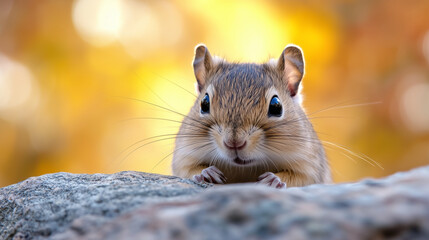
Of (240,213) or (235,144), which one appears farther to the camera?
(235,144)

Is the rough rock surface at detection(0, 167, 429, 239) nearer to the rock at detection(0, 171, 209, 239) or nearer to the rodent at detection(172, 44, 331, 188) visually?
the rock at detection(0, 171, 209, 239)

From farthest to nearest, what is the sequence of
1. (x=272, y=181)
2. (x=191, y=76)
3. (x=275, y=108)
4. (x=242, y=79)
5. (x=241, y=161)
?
(x=191, y=76) → (x=242, y=79) → (x=275, y=108) → (x=241, y=161) → (x=272, y=181)

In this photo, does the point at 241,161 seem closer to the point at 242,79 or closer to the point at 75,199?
the point at 242,79

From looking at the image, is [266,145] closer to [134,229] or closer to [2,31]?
[134,229]

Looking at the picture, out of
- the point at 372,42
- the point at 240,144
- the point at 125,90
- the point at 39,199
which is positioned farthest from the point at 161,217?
the point at 372,42

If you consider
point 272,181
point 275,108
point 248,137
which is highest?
point 275,108

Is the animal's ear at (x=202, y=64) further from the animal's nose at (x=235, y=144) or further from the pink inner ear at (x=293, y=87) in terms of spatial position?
the animal's nose at (x=235, y=144)

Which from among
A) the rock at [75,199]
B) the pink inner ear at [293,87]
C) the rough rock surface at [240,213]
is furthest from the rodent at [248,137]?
the rough rock surface at [240,213]

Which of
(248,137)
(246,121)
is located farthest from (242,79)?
(248,137)
